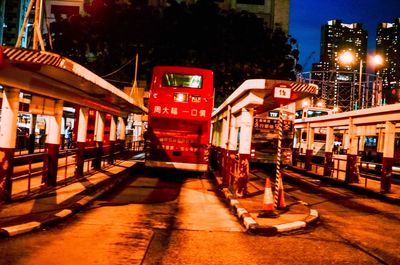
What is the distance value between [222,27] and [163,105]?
22647 millimetres

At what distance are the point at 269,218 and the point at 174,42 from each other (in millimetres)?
30628

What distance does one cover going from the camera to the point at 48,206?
10109 mm

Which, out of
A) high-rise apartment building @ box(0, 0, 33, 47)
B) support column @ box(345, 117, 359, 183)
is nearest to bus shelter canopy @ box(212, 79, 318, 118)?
support column @ box(345, 117, 359, 183)

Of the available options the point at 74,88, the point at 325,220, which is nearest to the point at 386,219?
the point at 325,220

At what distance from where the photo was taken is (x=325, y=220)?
1107 centimetres

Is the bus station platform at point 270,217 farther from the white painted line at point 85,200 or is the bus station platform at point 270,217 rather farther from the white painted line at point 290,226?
the white painted line at point 85,200

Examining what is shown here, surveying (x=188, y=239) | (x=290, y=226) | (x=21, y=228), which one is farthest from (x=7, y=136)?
(x=290, y=226)

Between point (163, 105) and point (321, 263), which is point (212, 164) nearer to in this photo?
point (163, 105)

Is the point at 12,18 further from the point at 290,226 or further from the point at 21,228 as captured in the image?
the point at 290,226

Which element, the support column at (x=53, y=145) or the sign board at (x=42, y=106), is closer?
the sign board at (x=42, y=106)

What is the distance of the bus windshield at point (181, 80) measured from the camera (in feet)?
62.1

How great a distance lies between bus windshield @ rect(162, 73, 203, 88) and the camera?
18.9 metres

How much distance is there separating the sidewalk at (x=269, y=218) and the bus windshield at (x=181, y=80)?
669 cm

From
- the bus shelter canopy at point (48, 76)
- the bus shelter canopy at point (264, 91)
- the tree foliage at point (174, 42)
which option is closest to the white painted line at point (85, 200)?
the bus shelter canopy at point (48, 76)
